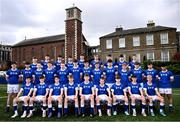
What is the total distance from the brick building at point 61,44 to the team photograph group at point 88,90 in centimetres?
3821

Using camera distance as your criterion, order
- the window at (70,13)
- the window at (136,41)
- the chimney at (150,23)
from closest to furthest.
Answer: the window at (136,41) → the chimney at (150,23) → the window at (70,13)

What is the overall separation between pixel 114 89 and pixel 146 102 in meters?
1.43

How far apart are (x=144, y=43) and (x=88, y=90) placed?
118 ft

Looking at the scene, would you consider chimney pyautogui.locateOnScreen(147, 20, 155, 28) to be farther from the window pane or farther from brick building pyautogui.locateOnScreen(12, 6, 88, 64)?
brick building pyautogui.locateOnScreen(12, 6, 88, 64)

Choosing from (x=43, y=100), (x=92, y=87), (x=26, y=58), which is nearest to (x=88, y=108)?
(x=92, y=87)

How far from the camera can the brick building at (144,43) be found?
137ft

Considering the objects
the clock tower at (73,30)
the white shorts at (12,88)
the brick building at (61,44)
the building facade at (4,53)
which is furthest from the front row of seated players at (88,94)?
the building facade at (4,53)

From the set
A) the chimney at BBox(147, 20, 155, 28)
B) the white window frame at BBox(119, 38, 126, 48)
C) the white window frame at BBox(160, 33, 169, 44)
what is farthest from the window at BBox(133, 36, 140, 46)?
the white window frame at BBox(160, 33, 169, 44)

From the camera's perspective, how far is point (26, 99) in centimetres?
941

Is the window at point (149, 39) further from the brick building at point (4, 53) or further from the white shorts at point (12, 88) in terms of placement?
the brick building at point (4, 53)

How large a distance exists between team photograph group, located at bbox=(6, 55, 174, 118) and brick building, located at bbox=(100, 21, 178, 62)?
107 ft

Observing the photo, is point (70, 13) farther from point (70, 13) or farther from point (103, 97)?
point (103, 97)

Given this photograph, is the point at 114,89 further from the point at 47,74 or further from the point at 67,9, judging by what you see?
the point at 67,9

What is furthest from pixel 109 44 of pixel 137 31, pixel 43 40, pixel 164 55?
pixel 43 40
